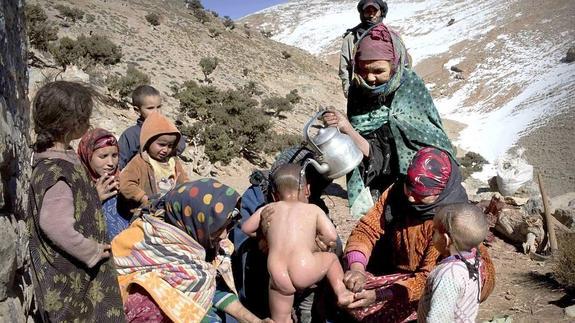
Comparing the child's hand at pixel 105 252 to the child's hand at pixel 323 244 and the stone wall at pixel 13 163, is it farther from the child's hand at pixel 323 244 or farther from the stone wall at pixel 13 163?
the child's hand at pixel 323 244

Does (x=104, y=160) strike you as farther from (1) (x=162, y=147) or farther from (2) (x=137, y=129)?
(2) (x=137, y=129)

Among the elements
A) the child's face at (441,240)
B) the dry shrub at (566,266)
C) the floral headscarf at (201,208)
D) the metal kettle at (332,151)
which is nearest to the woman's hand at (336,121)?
the metal kettle at (332,151)

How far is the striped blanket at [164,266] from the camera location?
8.00ft

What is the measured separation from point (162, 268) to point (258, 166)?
33.3ft

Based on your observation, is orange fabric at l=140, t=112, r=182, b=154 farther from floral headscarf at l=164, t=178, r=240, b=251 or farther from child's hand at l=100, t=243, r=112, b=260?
child's hand at l=100, t=243, r=112, b=260

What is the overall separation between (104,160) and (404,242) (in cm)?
174

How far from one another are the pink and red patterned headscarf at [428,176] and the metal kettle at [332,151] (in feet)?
1.17

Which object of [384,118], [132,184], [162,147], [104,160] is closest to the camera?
[104,160]

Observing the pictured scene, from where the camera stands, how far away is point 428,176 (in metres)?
2.52

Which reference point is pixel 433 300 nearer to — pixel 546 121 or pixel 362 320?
pixel 362 320

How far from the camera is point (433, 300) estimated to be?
2129 millimetres

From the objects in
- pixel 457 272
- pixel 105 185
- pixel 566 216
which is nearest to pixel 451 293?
pixel 457 272

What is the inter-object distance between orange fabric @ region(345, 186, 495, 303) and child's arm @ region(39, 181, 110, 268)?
1.53 meters

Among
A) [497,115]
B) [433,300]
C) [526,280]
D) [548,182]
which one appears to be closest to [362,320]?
[433,300]
